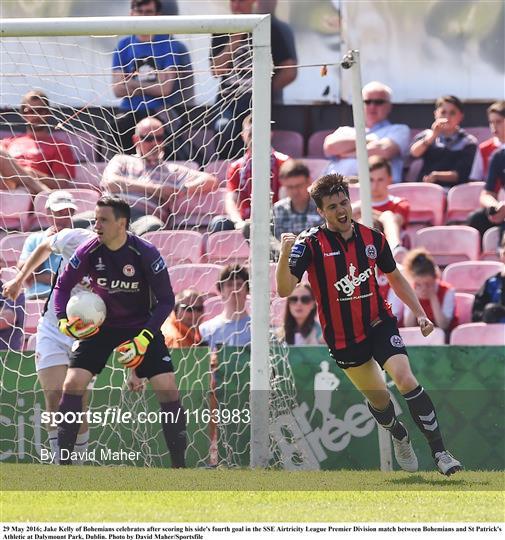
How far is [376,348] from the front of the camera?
8398mm

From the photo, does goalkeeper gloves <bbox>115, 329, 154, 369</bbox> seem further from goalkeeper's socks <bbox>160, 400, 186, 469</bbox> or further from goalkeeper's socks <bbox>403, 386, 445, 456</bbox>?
goalkeeper's socks <bbox>403, 386, 445, 456</bbox>

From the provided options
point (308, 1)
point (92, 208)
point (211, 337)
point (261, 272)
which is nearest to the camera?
point (261, 272)

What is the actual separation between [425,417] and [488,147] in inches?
214

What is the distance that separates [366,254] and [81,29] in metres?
2.67

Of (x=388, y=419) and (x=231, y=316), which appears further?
(x=231, y=316)

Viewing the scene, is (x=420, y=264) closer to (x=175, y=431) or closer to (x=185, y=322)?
(x=185, y=322)

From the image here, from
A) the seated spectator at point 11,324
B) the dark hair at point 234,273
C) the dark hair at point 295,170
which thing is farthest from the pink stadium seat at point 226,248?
the seated spectator at point 11,324

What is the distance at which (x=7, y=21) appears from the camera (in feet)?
30.0

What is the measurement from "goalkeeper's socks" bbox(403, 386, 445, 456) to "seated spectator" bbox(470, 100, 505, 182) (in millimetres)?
5126

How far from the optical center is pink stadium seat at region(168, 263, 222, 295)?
37.4 feet

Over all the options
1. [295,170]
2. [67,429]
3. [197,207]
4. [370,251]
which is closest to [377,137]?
[295,170]

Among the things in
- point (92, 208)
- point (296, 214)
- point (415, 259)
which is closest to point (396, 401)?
point (415, 259)
